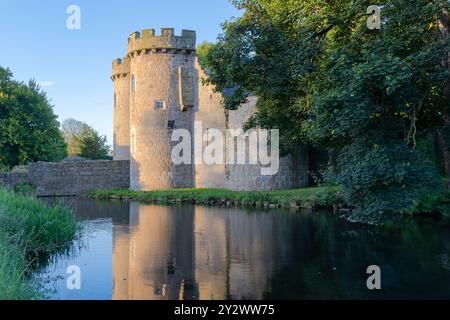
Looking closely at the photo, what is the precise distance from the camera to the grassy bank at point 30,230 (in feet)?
28.0

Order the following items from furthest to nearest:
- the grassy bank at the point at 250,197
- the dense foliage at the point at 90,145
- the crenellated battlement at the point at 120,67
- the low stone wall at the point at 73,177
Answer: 1. the dense foliage at the point at 90,145
2. the crenellated battlement at the point at 120,67
3. the low stone wall at the point at 73,177
4. the grassy bank at the point at 250,197


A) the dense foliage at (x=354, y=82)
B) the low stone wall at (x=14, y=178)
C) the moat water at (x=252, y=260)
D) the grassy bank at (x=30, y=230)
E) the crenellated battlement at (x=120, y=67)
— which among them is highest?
the crenellated battlement at (x=120, y=67)

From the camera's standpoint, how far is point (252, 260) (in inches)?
396

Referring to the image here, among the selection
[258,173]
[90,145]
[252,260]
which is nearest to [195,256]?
[252,260]

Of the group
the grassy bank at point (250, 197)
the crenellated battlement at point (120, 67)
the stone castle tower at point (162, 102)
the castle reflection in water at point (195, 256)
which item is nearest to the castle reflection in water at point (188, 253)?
the castle reflection in water at point (195, 256)

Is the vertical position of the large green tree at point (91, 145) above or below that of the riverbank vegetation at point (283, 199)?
above

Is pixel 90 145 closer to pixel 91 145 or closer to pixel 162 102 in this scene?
pixel 91 145

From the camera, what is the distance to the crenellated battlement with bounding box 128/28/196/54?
27891 mm

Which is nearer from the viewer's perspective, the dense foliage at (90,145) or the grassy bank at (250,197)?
the grassy bank at (250,197)

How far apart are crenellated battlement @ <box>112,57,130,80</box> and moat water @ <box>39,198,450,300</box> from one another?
19825mm

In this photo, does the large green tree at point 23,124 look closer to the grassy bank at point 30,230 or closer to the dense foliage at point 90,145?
the dense foliage at point 90,145

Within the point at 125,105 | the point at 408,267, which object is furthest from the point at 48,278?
the point at 125,105

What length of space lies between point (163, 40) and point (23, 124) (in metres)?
13.0

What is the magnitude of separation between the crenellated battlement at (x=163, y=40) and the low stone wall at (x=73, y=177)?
25.3 ft
